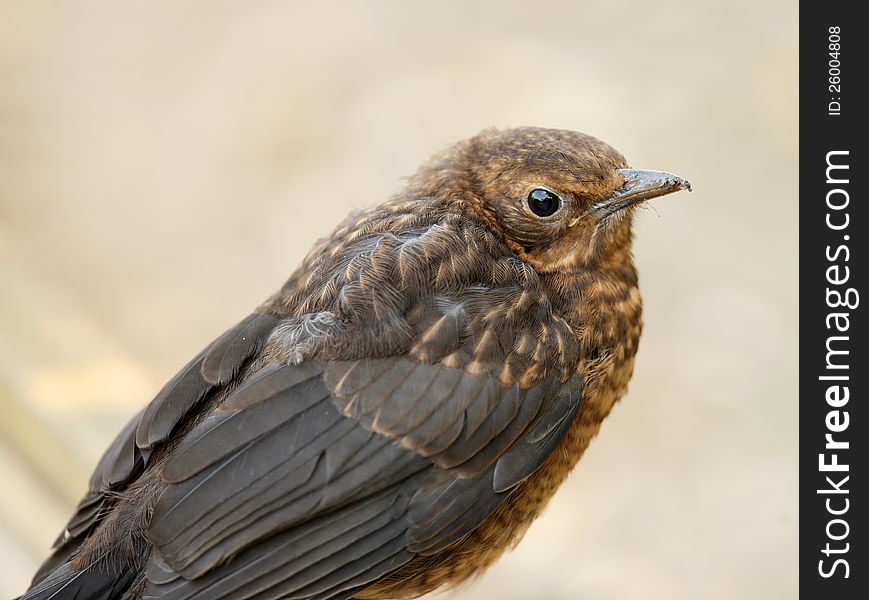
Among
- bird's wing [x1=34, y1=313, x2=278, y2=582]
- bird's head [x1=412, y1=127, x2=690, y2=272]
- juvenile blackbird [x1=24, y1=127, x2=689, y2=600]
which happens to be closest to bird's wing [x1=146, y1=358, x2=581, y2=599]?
juvenile blackbird [x1=24, y1=127, x2=689, y2=600]

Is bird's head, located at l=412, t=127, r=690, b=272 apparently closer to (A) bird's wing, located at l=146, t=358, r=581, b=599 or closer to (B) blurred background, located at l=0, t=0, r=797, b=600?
(A) bird's wing, located at l=146, t=358, r=581, b=599

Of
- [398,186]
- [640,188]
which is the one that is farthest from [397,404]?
[398,186]

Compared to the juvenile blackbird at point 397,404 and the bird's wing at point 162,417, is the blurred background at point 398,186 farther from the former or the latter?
the juvenile blackbird at point 397,404

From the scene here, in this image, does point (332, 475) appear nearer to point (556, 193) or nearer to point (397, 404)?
point (397, 404)

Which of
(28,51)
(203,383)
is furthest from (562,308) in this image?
(28,51)

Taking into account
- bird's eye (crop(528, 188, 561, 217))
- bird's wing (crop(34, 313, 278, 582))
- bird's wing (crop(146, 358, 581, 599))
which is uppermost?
bird's wing (crop(34, 313, 278, 582))

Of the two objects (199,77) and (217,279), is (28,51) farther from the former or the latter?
(217,279)
